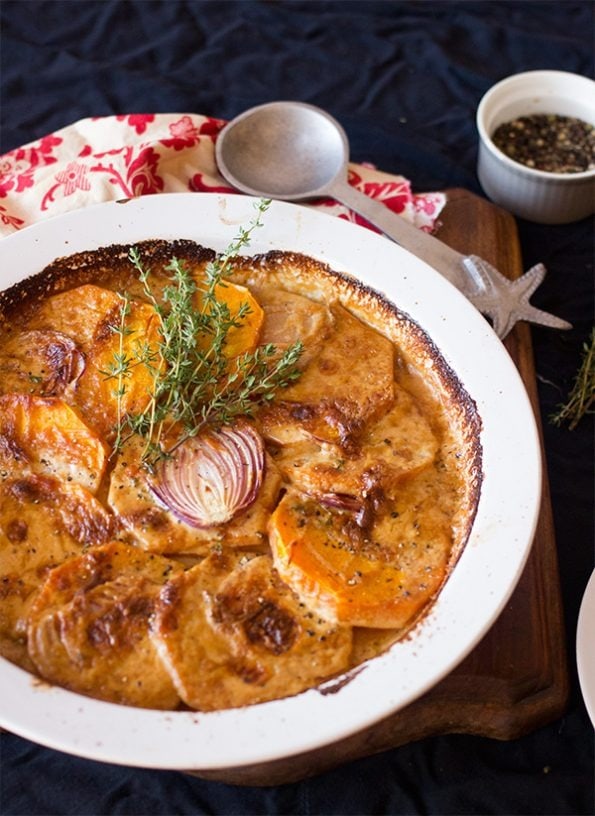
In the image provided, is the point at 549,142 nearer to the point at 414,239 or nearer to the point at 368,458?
the point at 414,239

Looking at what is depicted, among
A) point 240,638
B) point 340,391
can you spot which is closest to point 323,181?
point 340,391

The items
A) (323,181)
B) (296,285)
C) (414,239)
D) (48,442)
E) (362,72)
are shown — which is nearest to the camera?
(48,442)

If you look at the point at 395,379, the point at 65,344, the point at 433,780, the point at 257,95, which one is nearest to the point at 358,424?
the point at 395,379

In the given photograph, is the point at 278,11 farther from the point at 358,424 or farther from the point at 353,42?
the point at 358,424

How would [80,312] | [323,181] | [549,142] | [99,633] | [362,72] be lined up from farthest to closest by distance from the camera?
[362,72] → [549,142] → [323,181] → [80,312] → [99,633]

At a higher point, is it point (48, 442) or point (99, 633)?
point (48, 442)

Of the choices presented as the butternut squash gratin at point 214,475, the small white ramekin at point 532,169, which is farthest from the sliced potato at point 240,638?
the small white ramekin at point 532,169

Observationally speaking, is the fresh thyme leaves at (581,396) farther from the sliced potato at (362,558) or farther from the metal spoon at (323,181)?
the sliced potato at (362,558)
